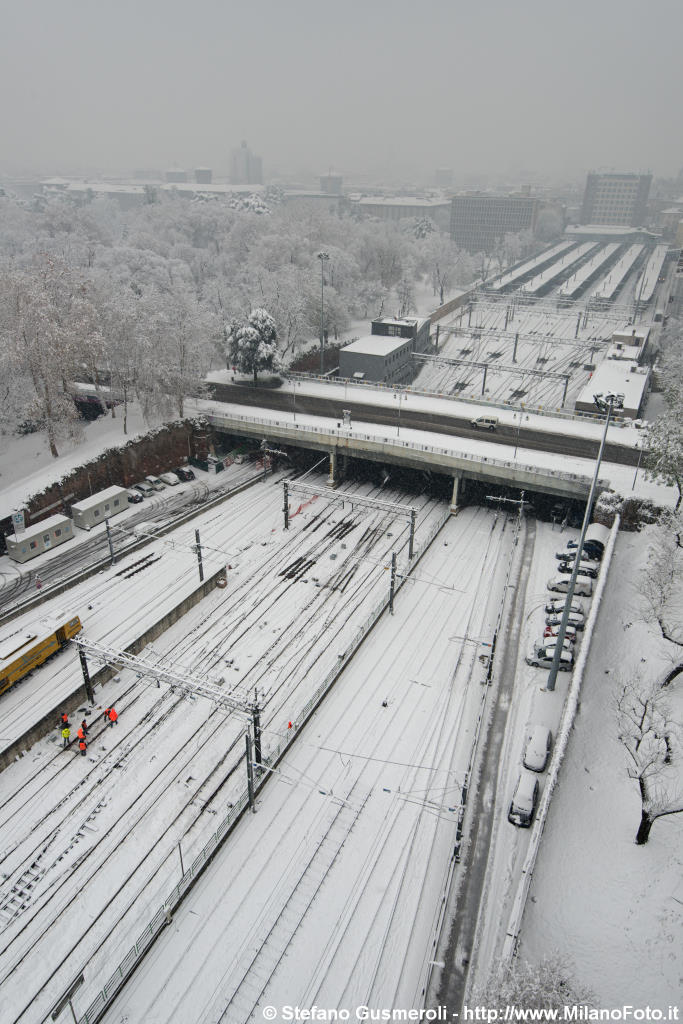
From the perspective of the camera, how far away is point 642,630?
25.0m

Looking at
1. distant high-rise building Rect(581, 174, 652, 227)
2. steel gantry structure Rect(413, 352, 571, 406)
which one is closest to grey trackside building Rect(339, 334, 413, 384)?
steel gantry structure Rect(413, 352, 571, 406)

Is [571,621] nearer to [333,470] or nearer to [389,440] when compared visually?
[389,440]

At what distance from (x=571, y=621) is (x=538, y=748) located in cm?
775

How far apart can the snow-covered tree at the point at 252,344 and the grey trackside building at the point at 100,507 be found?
1530 centimetres

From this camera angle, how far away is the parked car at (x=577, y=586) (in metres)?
28.4

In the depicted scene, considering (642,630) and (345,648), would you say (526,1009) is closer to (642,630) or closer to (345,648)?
(345,648)

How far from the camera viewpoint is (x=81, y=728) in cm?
2100

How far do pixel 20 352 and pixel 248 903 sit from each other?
29.9m

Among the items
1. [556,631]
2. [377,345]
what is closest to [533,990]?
[556,631]

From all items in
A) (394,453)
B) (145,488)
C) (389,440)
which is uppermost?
(389,440)

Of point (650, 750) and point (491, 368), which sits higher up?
point (491, 368)

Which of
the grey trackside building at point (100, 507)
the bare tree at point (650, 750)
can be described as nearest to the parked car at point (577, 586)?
the bare tree at point (650, 750)

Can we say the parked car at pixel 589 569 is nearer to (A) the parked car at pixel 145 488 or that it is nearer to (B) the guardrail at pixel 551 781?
(B) the guardrail at pixel 551 781

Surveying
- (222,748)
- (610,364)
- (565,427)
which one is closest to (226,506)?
(222,748)
